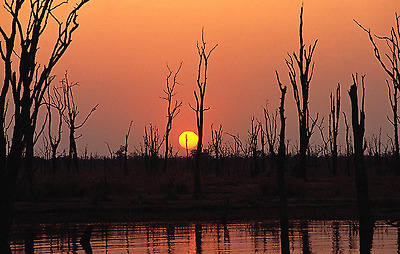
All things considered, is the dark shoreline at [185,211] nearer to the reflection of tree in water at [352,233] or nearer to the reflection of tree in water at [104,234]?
the reflection of tree in water at [104,234]

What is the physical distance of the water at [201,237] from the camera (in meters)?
15.3

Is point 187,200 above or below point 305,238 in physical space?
above

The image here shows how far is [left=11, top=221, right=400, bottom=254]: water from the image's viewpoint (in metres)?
15.3

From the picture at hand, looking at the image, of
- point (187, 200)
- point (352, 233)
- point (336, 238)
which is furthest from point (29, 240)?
point (187, 200)

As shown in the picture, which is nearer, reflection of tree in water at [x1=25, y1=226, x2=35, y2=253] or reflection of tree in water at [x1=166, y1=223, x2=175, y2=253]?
reflection of tree in water at [x1=25, y1=226, x2=35, y2=253]

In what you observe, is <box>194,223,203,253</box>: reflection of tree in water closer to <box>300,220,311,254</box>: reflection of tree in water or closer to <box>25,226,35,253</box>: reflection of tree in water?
<box>300,220,311,254</box>: reflection of tree in water

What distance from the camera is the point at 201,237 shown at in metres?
17.5

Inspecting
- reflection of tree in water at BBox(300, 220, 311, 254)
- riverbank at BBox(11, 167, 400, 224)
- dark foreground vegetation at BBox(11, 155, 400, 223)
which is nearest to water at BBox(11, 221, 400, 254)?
reflection of tree in water at BBox(300, 220, 311, 254)

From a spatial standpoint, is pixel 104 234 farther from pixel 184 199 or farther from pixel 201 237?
pixel 184 199

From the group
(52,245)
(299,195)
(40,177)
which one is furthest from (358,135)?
(40,177)

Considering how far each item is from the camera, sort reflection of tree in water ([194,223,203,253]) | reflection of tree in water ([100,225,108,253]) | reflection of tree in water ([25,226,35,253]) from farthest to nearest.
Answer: reflection of tree in water ([100,225,108,253])
reflection of tree in water ([25,226,35,253])
reflection of tree in water ([194,223,203,253])

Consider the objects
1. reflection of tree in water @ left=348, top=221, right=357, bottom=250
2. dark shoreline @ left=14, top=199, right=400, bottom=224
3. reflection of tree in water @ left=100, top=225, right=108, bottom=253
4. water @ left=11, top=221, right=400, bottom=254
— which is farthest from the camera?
dark shoreline @ left=14, top=199, right=400, bottom=224

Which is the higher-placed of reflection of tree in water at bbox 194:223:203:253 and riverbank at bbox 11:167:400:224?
riverbank at bbox 11:167:400:224

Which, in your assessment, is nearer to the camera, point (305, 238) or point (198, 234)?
point (305, 238)
